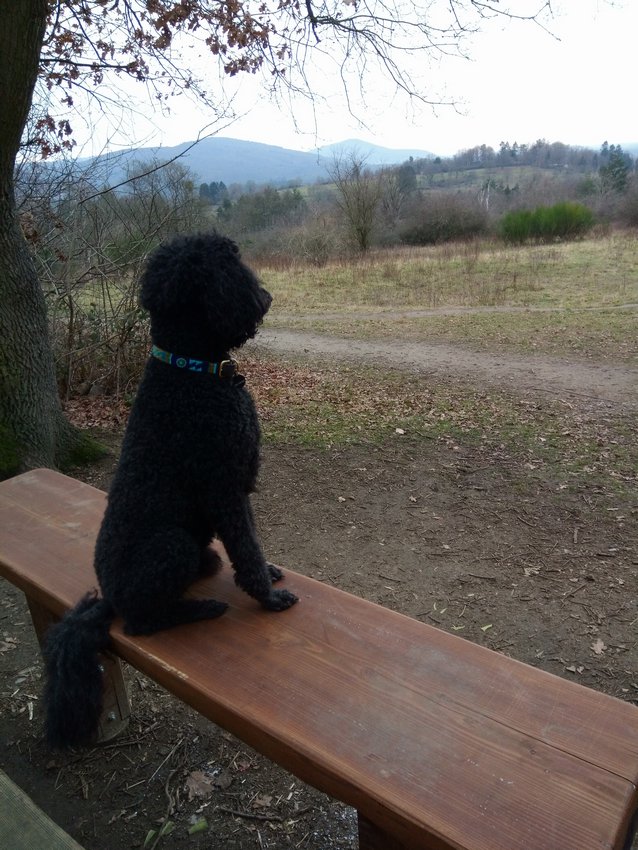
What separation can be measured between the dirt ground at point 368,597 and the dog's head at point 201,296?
1.70 m

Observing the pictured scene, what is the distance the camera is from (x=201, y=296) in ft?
5.31

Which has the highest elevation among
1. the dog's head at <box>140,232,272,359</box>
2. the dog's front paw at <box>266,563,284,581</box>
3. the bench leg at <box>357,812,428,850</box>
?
the dog's head at <box>140,232,272,359</box>

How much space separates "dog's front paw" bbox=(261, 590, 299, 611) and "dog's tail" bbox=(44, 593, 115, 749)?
497mm

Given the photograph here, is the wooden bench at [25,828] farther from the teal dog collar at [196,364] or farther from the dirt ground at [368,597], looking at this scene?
the teal dog collar at [196,364]

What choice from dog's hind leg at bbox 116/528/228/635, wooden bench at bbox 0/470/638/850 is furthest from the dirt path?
dog's hind leg at bbox 116/528/228/635

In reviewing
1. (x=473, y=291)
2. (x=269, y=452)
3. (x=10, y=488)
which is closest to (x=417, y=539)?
(x=269, y=452)

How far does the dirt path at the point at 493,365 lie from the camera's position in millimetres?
6961

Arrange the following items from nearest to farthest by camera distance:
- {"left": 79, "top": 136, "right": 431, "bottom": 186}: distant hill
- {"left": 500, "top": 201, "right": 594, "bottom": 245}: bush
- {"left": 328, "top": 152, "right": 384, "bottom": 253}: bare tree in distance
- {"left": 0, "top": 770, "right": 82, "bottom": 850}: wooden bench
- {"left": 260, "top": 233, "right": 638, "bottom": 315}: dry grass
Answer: {"left": 0, "top": 770, "right": 82, "bottom": 850}: wooden bench → {"left": 79, "top": 136, "right": 431, "bottom": 186}: distant hill → {"left": 260, "top": 233, "right": 638, "bottom": 315}: dry grass → {"left": 328, "top": 152, "right": 384, "bottom": 253}: bare tree in distance → {"left": 500, "top": 201, "right": 594, "bottom": 245}: bush

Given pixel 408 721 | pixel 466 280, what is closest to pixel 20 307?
pixel 408 721

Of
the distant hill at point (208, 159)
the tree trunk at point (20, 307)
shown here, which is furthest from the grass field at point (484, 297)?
the tree trunk at point (20, 307)

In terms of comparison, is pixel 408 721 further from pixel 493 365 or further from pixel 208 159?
pixel 208 159

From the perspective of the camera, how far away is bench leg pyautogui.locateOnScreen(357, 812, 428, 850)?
139 centimetres

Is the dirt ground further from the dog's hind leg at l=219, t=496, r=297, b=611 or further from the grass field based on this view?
the grass field

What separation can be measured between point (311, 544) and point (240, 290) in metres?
2.56
